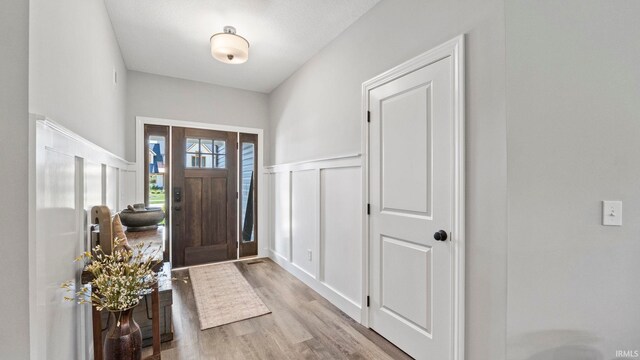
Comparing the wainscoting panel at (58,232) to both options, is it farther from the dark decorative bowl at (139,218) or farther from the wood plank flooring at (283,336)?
the wood plank flooring at (283,336)

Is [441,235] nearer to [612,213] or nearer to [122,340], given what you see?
[612,213]

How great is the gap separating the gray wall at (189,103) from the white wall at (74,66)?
3.20 feet

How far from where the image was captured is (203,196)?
3934 mm

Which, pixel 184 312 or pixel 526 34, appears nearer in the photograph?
pixel 526 34

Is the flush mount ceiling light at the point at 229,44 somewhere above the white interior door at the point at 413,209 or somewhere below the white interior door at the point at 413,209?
above

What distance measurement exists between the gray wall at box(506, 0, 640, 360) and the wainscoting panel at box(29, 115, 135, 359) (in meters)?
2.06

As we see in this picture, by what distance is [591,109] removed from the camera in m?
1.40

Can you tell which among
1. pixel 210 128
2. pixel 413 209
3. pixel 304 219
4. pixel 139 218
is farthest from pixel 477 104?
pixel 210 128

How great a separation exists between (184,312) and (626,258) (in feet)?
10.7

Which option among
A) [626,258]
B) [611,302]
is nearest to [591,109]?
[626,258]

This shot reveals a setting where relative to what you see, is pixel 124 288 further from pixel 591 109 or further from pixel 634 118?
pixel 634 118

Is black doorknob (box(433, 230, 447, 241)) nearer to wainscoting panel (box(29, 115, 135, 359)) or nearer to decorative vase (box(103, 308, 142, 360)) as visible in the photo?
decorative vase (box(103, 308, 142, 360))

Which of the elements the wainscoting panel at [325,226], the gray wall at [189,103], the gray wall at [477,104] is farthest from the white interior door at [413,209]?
the gray wall at [189,103]
